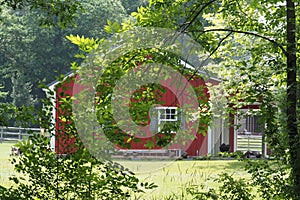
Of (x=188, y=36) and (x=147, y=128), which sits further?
(x=188, y=36)

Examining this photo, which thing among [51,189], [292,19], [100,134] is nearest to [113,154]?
[100,134]

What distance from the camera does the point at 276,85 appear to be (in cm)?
601

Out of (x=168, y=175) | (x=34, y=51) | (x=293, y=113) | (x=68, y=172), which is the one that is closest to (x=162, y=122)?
(x=68, y=172)

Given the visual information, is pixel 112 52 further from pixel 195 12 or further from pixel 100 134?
pixel 195 12

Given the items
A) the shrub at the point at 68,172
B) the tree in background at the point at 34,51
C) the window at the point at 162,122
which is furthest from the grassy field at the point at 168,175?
the tree in background at the point at 34,51

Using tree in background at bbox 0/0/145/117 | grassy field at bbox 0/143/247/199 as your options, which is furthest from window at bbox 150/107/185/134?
tree in background at bbox 0/0/145/117

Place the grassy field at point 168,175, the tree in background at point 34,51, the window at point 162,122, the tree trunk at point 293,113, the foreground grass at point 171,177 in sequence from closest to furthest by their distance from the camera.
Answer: the window at point 162,122 → the tree trunk at point 293,113 → the foreground grass at point 171,177 → the grassy field at point 168,175 → the tree in background at point 34,51

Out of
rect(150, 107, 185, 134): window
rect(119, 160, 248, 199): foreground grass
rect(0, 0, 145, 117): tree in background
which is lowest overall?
rect(119, 160, 248, 199): foreground grass

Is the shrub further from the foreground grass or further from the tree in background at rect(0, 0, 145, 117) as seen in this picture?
the tree in background at rect(0, 0, 145, 117)

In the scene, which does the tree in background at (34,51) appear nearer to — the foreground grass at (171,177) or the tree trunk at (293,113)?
the foreground grass at (171,177)

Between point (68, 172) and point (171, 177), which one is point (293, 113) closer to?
point (68, 172)

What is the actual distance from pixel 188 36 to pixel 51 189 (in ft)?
7.24

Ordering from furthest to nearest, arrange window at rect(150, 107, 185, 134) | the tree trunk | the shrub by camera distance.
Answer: the tree trunk < window at rect(150, 107, 185, 134) < the shrub

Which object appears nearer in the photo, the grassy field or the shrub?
the shrub
